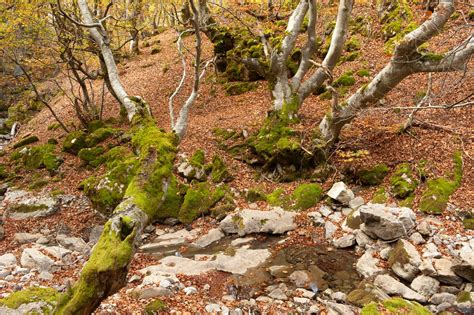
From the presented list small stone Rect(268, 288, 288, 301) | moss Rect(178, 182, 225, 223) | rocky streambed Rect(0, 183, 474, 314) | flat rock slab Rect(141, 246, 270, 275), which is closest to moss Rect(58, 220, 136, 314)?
rocky streambed Rect(0, 183, 474, 314)

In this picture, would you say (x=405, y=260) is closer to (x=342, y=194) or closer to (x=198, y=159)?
(x=342, y=194)

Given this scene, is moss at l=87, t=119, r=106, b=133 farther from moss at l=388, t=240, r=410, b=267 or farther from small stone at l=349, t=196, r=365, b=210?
moss at l=388, t=240, r=410, b=267

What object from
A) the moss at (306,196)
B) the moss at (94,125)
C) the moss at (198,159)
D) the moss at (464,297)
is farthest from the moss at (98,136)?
the moss at (464,297)

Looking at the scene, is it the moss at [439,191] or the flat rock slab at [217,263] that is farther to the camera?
the moss at [439,191]

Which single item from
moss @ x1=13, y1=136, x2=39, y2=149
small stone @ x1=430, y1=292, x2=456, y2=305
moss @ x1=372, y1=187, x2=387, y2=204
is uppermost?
moss @ x1=13, y1=136, x2=39, y2=149

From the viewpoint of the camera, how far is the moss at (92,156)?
43.0 feet

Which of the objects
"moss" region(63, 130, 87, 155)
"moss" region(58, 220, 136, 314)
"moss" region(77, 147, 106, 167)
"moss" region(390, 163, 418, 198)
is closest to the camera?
"moss" region(58, 220, 136, 314)

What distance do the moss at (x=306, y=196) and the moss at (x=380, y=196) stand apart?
140cm

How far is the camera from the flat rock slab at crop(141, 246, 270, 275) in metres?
7.16

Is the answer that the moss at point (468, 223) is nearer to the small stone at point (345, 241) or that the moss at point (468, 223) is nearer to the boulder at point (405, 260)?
the boulder at point (405, 260)

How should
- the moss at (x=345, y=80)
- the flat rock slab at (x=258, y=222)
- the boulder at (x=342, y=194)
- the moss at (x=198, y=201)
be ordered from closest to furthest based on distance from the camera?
the flat rock slab at (x=258, y=222) → the boulder at (x=342, y=194) → the moss at (x=198, y=201) → the moss at (x=345, y=80)

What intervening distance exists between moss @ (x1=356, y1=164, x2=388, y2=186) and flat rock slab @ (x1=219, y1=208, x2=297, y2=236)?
2.14 meters

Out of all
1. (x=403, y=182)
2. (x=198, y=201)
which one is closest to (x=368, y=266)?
(x=403, y=182)

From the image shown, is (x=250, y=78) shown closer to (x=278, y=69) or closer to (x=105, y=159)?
(x=278, y=69)
